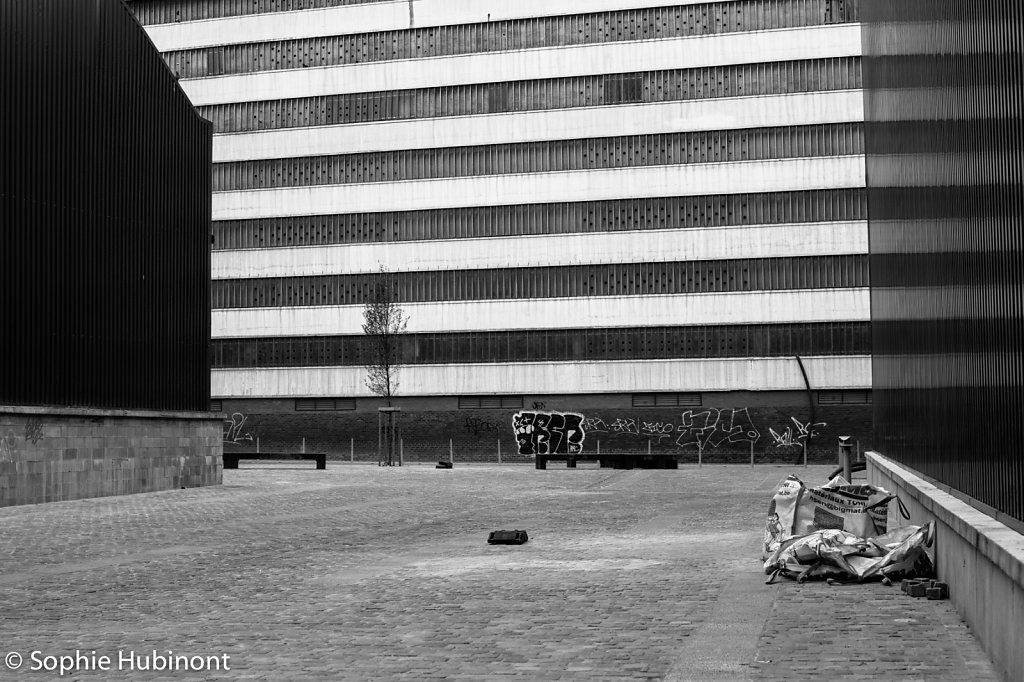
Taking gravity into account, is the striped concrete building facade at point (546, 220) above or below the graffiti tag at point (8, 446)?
above

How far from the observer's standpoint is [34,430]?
934 inches

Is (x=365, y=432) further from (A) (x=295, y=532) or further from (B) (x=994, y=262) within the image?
(B) (x=994, y=262)

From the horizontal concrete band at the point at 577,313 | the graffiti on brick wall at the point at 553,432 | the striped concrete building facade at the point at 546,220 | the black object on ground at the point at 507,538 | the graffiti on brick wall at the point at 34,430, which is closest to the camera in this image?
the black object on ground at the point at 507,538

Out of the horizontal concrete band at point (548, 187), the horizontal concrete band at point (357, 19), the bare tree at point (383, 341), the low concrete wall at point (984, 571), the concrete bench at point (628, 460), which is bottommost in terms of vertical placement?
the concrete bench at point (628, 460)

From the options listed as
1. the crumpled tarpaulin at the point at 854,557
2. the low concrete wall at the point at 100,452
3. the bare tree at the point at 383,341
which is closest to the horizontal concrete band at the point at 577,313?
the bare tree at the point at 383,341

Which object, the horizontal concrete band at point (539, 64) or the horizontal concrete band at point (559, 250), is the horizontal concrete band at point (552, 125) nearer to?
the horizontal concrete band at point (539, 64)

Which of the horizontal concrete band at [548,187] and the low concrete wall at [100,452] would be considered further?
the horizontal concrete band at [548,187]

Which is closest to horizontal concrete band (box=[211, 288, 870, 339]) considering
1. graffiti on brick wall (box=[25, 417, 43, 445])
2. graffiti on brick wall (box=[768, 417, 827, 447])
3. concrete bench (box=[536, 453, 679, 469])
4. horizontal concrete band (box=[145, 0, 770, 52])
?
graffiti on brick wall (box=[768, 417, 827, 447])

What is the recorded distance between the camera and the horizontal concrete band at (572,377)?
53844 millimetres

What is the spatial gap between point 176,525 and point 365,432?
1559 inches

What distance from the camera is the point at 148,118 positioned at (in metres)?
29.1

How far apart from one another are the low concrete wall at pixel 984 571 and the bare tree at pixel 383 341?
1712 inches

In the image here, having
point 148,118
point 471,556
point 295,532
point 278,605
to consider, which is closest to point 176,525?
point 295,532

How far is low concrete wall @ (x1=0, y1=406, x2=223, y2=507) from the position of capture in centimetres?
2334
